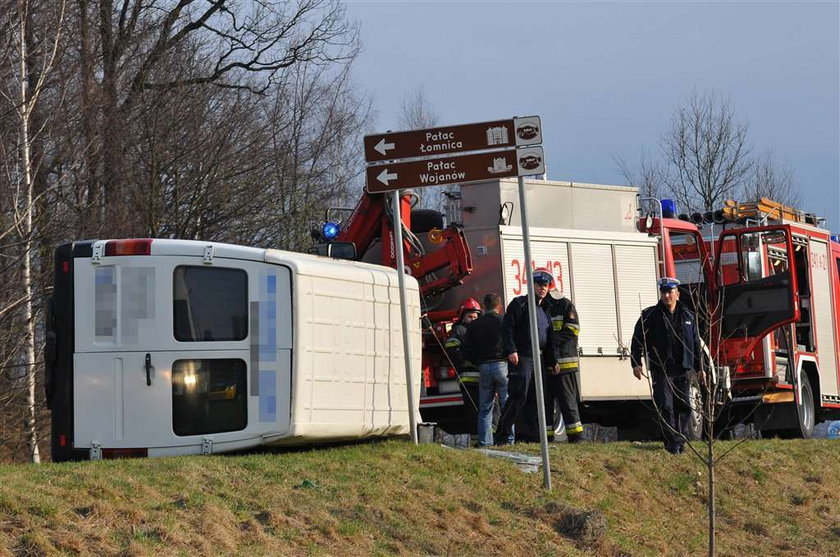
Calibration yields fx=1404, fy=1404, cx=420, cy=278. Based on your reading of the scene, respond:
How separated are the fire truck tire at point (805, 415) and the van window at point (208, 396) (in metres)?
10.8

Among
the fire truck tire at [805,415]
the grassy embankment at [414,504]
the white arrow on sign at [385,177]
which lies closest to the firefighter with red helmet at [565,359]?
the grassy embankment at [414,504]

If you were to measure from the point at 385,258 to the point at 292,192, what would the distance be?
1117cm

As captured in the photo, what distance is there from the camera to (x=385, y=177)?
512 inches

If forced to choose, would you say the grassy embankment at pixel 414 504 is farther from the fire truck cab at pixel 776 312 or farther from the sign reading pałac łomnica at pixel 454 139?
the fire truck cab at pixel 776 312

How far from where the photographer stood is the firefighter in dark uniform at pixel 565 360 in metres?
15.2

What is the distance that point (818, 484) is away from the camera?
49.4 ft

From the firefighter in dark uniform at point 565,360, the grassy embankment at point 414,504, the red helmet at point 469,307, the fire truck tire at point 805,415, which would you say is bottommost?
the grassy embankment at point 414,504

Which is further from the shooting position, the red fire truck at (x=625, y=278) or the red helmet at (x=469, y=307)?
the red fire truck at (x=625, y=278)

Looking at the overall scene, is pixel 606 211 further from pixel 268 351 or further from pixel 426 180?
pixel 268 351

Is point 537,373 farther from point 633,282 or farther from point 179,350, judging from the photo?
point 633,282

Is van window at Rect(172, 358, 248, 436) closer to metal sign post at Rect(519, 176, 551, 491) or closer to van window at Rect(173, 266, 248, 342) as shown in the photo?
van window at Rect(173, 266, 248, 342)

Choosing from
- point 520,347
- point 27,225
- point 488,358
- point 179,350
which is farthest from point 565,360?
point 27,225

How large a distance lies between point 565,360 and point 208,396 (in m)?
4.93

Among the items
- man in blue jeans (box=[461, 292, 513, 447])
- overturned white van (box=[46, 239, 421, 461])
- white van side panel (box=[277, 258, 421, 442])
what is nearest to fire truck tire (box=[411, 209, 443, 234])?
man in blue jeans (box=[461, 292, 513, 447])
